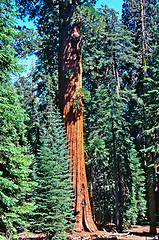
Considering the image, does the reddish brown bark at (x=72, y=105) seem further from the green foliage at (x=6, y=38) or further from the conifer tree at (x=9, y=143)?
the green foliage at (x=6, y=38)

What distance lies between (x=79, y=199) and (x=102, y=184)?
12.6 m

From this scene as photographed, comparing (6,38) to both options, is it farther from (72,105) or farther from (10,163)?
(72,105)

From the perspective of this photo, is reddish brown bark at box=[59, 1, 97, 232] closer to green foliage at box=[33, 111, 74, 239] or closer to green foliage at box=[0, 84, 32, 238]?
green foliage at box=[33, 111, 74, 239]

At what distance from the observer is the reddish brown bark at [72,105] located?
7.99m

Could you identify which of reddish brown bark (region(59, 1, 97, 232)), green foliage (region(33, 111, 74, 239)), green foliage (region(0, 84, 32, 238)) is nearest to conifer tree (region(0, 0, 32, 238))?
green foliage (region(0, 84, 32, 238))

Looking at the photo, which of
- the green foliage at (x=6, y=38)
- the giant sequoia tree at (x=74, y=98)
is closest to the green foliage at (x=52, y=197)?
the giant sequoia tree at (x=74, y=98)

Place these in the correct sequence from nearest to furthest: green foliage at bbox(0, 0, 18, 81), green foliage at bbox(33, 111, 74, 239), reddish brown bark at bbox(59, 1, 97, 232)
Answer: green foliage at bbox(0, 0, 18, 81) → green foliage at bbox(33, 111, 74, 239) → reddish brown bark at bbox(59, 1, 97, 232)

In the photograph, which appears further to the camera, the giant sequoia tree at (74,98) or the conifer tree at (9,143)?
the giant sequoia tree at (74,98)

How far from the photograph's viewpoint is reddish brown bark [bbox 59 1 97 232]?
7.99 metres

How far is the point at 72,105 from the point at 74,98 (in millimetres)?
261

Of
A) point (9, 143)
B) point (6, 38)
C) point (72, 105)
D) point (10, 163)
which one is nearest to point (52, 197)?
point (10, 163)

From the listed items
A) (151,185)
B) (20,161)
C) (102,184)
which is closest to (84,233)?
(20,161)

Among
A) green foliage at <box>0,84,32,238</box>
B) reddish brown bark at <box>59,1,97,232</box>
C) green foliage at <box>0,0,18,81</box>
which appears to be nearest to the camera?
green foliage at <box>0,84,32,238</box>

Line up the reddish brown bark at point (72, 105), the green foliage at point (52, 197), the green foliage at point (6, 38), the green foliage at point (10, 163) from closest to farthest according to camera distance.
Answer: the green foliage at point (10, 163) → the green foliage at point (6, 38) → the green foliage at point (52, 197) → the reddish brown bark at point (72, 105)
